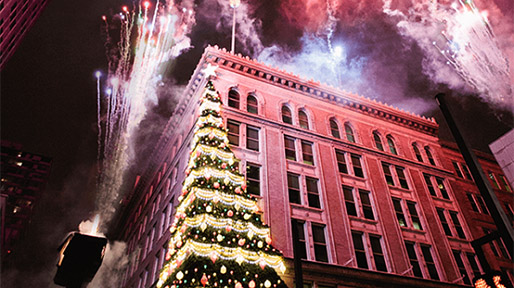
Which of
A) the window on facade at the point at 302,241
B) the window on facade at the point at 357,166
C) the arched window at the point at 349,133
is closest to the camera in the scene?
the window on facade at the point at 302,241

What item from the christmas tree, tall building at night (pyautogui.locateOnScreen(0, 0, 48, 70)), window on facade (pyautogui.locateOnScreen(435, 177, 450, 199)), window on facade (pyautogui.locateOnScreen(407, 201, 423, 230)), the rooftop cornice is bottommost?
the christmas tree

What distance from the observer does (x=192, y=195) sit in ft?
48.8

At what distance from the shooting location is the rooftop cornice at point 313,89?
25828 mm

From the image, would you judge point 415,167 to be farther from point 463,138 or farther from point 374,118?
point 463,138

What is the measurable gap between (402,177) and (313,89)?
10.2 m

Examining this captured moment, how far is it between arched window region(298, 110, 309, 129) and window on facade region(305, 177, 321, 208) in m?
4.94

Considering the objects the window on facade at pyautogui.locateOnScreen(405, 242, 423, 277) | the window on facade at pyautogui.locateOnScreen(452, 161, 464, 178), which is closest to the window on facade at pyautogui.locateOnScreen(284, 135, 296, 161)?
the window on facade at pyautogui.locateOnScreen(405, 242, 423, 277)

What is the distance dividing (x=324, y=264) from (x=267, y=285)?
22.9ft

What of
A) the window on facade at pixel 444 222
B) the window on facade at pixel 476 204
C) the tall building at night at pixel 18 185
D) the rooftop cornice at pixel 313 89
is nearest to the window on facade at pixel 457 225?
the window on facade at pixel 444 222

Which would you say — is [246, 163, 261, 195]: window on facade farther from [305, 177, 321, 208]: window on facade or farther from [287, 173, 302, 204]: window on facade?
[305, 177, 321, 208]: window on facade

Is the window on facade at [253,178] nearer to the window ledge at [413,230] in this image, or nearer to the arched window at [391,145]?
the window ledge at [413,230]

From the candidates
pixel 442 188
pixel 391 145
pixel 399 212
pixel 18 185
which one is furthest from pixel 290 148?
pixel 18 185

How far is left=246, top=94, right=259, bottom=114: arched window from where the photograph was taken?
991 inches

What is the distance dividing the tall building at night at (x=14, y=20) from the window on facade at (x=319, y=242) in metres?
46.2
